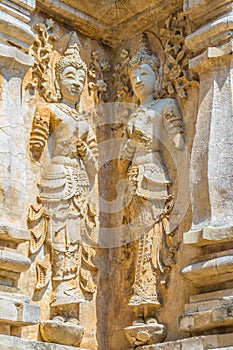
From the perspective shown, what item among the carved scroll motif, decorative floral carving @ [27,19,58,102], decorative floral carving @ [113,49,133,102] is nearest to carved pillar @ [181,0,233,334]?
the carved scroll motif

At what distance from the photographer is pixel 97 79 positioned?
685 centimetres

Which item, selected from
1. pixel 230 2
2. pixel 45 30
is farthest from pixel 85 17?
pixel 230 2

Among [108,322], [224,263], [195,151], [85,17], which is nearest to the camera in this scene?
[224,263]

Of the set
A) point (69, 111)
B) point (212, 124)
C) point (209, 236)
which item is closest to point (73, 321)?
point (209, 236)

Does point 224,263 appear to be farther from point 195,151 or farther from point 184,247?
point 195,151

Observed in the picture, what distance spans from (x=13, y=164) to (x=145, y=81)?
1578mm

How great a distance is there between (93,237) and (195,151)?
1228mm

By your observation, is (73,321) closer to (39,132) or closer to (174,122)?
(39,132)

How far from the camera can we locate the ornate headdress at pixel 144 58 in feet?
21.3

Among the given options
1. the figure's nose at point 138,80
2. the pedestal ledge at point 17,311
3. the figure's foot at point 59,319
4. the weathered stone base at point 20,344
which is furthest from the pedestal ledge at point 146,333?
the figure's nose at point 138,80

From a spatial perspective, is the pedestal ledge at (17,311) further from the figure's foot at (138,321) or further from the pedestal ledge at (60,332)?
the figure's foot at (138,321)

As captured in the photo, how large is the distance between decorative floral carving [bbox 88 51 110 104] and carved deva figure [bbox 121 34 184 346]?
36 centimetres

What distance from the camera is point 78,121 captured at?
21.1 ft

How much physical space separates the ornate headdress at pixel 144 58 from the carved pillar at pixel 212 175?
19.9 inches
